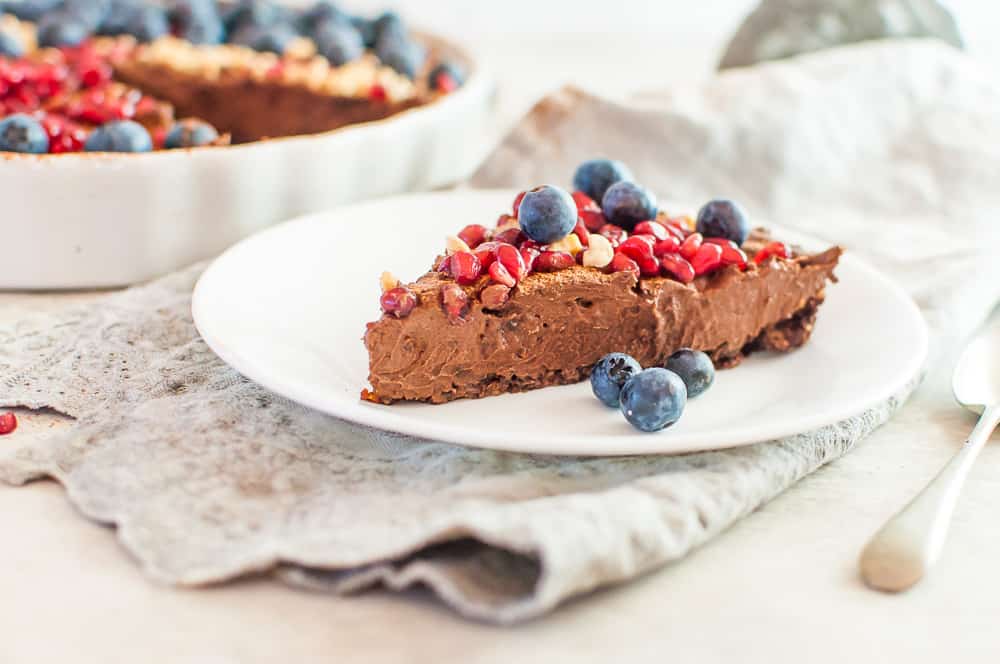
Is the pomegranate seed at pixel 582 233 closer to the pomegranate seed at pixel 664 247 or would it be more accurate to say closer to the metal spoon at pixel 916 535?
the pomegranate seed at pixel 664 247

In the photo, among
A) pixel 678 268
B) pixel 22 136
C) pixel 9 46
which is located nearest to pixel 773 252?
pixel 678 268

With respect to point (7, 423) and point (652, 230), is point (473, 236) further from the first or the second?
point (7, 423)

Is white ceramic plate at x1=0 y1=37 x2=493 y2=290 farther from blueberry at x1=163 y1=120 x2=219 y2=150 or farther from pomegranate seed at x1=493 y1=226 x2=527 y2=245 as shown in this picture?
pomegranate seed at x1=493 y1=226 x2=527 y2=245

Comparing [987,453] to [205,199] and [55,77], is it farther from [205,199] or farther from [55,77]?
[55,77]

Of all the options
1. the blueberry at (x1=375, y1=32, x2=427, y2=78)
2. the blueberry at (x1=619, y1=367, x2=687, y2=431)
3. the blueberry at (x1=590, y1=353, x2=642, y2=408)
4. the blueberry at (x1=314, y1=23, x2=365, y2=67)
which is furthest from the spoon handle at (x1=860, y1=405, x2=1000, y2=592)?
the blueberry at (x1=314, y1=23, x2=365, y2=67)

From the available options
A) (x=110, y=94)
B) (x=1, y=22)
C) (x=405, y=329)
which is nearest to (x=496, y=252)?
(x=405, y=329)
